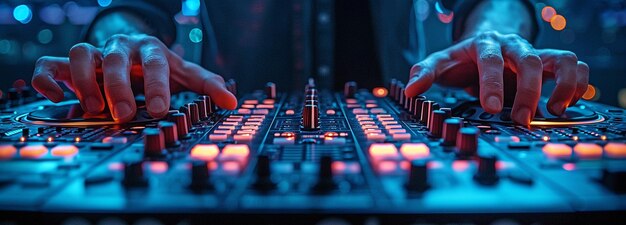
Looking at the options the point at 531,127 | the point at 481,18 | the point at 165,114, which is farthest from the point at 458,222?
the point at 481,18

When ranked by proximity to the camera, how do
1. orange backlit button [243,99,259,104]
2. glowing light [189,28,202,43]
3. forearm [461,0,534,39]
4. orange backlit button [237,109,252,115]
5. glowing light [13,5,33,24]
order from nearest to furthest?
1. orange backlit button [237,109,252,115]
2. orange backlit button [243,99,259,104]
3. forearm [461,0,534,39]
4. glowing light [189,28,202,43]
5. glowing light [13,5,33,24]

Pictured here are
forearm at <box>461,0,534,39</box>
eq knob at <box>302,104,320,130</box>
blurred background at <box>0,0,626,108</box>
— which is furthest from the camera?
blurred background at <box>0,0,626,108</box>

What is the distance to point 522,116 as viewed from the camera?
1081 mm

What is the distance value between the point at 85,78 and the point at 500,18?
1290mm

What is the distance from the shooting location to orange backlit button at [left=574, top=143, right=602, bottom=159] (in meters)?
0.77

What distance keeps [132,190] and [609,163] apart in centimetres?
65

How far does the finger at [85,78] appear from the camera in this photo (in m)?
1.13

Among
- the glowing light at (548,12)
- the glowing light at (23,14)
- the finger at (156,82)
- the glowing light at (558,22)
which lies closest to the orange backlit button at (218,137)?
the finger at (156,82)

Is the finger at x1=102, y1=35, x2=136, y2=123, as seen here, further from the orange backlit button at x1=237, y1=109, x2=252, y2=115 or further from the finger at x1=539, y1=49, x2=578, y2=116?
the finger at x1=539, y1=49, x2=578, y2=116

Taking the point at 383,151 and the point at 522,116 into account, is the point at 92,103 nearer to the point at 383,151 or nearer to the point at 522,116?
the point at 383,151

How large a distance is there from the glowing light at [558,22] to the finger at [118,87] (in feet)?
14.1

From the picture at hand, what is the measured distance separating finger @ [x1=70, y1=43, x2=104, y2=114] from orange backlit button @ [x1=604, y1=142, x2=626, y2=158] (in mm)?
1006

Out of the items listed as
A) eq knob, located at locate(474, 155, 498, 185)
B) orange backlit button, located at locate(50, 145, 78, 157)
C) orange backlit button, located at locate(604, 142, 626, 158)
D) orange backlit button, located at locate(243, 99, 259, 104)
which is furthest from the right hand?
orange backlit button, located at locate(604, 142, 626, 158)

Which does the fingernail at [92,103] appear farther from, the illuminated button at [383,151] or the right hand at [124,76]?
the illuminated button at [383,151]
